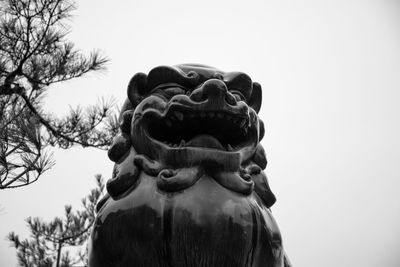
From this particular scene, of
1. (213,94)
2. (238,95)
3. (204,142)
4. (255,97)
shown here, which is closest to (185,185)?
(204,142)

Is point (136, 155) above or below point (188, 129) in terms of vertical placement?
below

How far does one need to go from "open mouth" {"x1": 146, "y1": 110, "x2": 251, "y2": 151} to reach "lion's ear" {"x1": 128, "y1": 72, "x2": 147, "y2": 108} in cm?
24

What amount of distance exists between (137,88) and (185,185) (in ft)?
2.21

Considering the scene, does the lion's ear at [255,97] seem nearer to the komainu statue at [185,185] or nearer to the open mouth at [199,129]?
the komainu statue at [185,185]

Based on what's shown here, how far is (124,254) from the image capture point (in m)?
1.58

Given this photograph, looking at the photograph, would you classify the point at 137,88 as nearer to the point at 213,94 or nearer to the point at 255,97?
the point at 213,94

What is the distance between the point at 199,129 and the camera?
1816mm

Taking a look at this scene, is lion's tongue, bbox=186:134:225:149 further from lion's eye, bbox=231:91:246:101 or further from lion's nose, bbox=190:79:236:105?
lion's eye, bbox=231:91:246:101

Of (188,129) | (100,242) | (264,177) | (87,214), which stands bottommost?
(87,214)

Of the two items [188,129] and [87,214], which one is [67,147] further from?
[188,129]

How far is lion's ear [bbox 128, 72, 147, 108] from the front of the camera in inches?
79.1

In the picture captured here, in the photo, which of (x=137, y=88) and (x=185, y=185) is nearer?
(x=185, y=185)

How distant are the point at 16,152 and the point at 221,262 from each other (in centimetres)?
205

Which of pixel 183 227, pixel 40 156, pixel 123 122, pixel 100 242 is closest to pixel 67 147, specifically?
pixel 40 156
